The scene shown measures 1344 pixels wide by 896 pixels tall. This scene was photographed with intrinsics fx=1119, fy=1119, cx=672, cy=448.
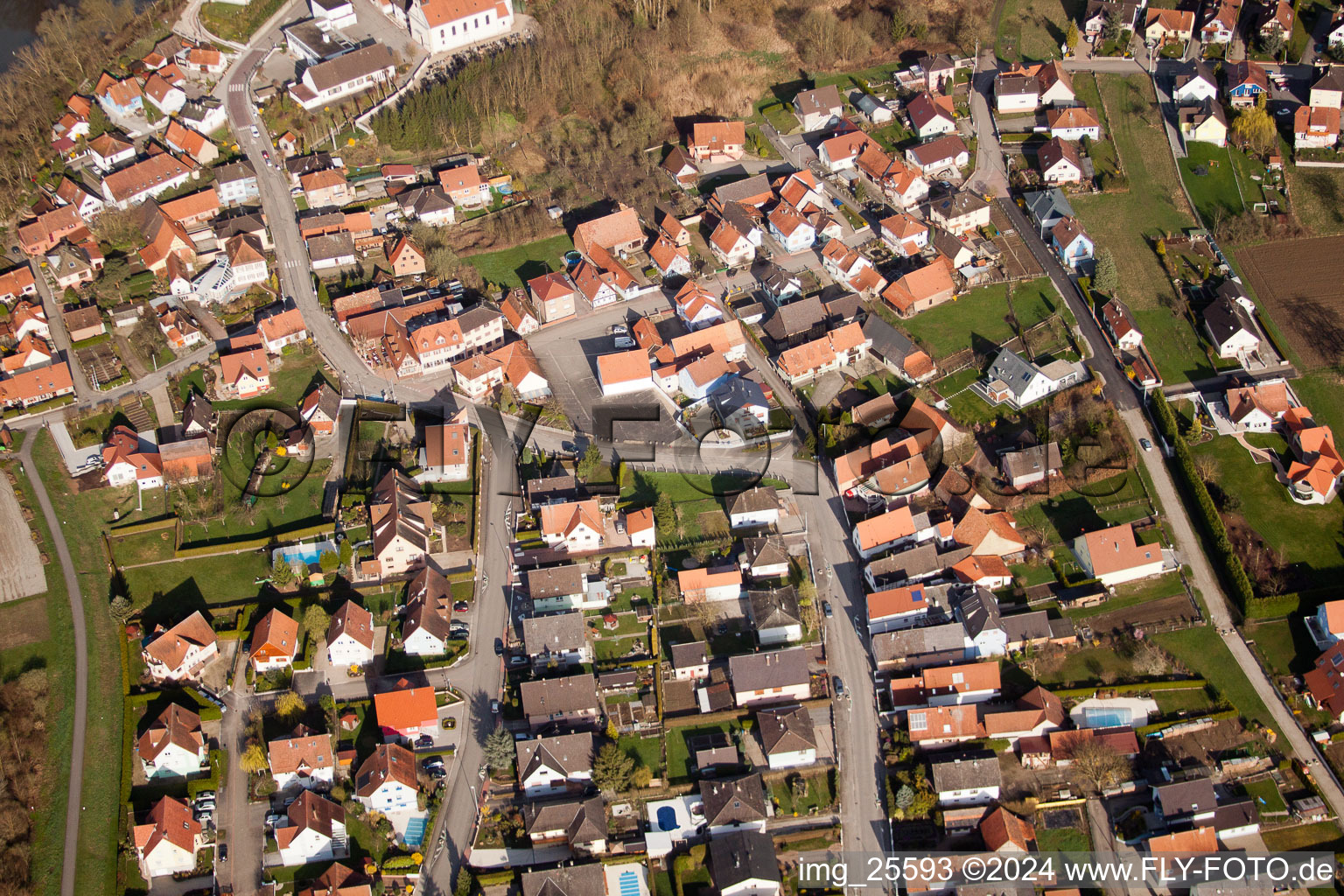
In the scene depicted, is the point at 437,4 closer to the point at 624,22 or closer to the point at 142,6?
the point at 624,22

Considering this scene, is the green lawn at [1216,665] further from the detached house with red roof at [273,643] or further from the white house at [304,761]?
the detached house with red roof at [273,643]

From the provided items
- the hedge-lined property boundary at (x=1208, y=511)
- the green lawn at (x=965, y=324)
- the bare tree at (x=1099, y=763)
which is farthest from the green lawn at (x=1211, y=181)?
the bare tree at (x=1099, y=763)

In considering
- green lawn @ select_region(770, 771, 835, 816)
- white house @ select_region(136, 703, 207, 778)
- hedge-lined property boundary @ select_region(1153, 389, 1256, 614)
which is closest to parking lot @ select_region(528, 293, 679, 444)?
green lawn @ select_region(770, 771, 835, 816)

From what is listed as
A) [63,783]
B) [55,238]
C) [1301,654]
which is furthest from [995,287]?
[55,238]

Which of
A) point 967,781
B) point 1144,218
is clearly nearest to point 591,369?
point 967,781

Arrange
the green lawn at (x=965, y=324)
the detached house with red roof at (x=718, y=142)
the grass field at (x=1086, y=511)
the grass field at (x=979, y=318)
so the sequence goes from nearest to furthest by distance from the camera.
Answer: the grass field at (x=1086, y=511) < the green lawn at (x=965, y=324) < the grass field at (x=979, y=318) < the detached house with red roof at (x=718, y=142)

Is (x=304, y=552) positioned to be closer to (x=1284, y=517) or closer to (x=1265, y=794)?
(x=1265, y=794)
